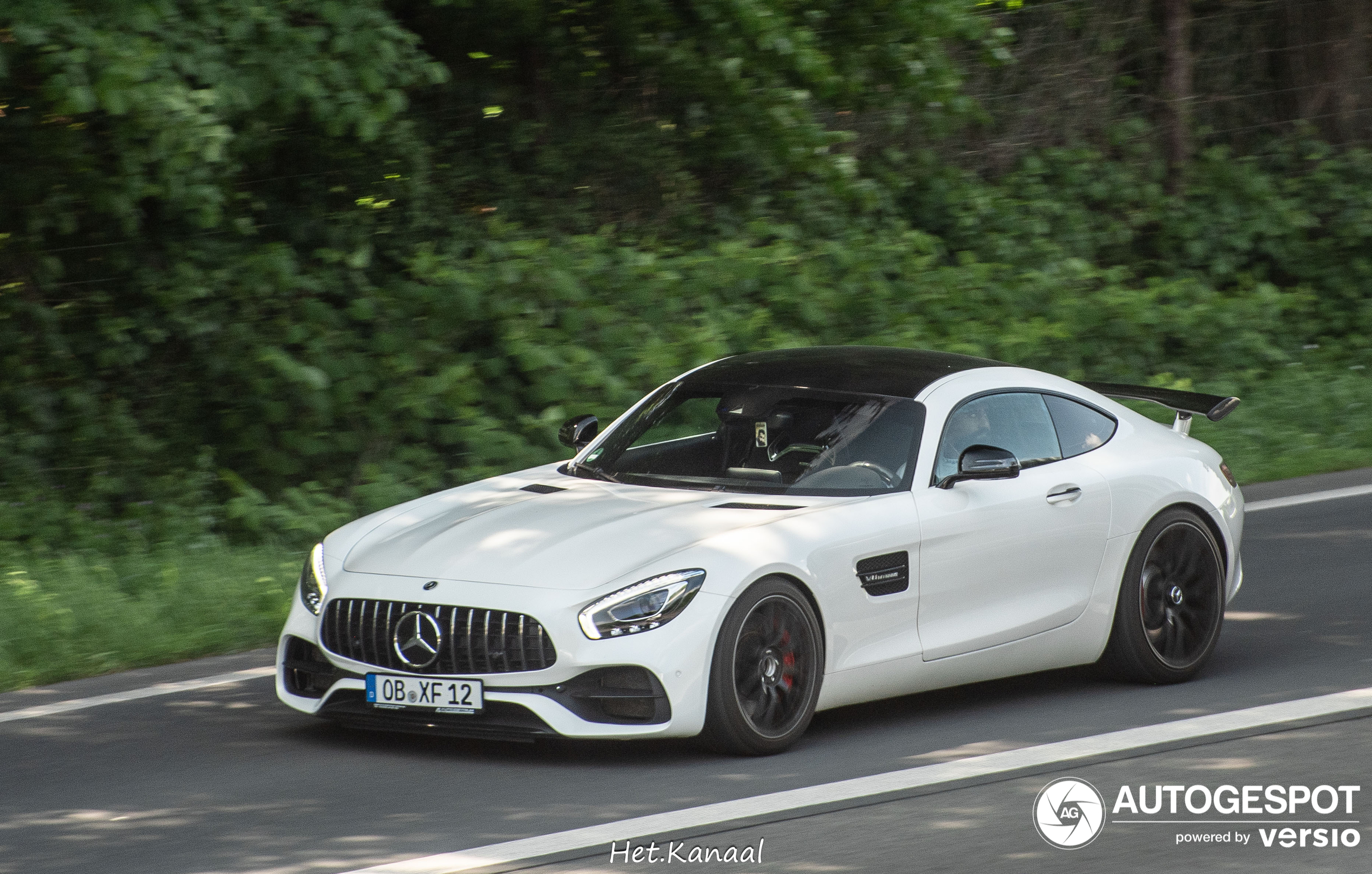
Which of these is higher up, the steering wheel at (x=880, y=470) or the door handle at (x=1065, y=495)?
the steering wheel at (x=880, y=470)

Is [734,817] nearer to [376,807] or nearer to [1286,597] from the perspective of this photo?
[376,807]

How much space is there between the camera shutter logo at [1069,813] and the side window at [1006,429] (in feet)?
5.15

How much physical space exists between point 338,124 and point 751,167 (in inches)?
226

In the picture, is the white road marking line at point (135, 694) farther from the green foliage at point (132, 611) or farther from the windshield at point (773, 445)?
the windshield at point (773, 445)

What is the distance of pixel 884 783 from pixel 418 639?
5.30 feet

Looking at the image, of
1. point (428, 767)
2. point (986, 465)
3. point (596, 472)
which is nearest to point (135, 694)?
point (428, 767)

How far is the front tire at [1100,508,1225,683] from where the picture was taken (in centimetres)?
758

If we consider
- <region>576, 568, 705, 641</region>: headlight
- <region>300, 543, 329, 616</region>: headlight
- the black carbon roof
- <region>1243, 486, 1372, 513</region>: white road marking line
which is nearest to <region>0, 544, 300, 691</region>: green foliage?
<region>300, 543, 329, 616</region>: headlight

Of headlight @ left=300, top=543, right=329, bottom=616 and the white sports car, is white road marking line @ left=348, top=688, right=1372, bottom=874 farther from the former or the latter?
headlight @ left=300, top=543, right=329, bottom=616

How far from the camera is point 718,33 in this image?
46.6 ft

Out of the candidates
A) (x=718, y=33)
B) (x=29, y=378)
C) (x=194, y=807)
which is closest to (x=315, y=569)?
(x=194, y=807)

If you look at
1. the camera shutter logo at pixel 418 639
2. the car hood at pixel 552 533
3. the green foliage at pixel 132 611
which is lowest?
the green foliage at pixel 132 611

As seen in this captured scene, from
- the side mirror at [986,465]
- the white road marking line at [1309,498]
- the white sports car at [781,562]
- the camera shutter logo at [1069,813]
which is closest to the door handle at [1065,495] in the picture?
the white sports car at [781,562]

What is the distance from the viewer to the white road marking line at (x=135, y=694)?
7.28 m
